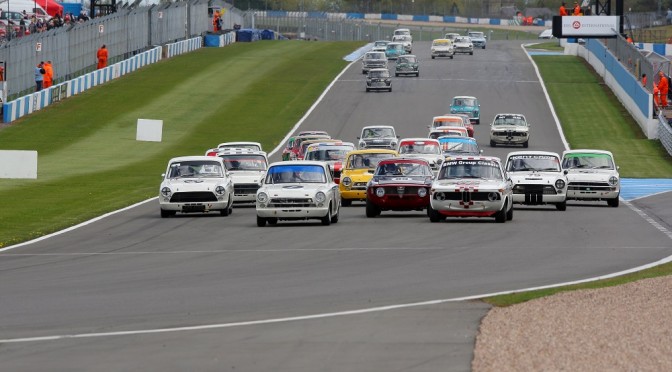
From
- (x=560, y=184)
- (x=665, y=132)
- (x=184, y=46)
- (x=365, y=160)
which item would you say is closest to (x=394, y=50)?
Answer: (x=184, y=46)

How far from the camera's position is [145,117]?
2635 inches

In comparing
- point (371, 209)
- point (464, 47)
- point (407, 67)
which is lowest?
point (371, 209)

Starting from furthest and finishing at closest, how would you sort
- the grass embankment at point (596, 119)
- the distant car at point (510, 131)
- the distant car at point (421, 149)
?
1. the distant car at point (510, 131)
2. the grass embankment at point (596, 119)
3. the distant car at point (421, 149)

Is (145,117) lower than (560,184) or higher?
lower

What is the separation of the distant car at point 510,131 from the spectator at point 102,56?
26.0 m

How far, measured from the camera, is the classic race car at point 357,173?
3522 cm

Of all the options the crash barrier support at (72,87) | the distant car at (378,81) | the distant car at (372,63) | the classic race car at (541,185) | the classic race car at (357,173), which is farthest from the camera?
the distant car at (372,63)

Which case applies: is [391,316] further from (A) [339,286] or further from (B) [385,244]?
(B) [385,244]

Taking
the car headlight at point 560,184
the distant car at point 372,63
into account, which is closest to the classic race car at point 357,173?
the car headlight at point 560,184

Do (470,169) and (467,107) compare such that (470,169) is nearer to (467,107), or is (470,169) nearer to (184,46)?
(467,107)

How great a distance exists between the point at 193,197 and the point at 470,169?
20.6 ft

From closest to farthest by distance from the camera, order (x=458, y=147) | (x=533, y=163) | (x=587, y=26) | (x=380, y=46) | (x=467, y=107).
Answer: (x=533, y=163) → (x=458, y=147) → (x=467, y=107) → (x=587, y=26) → (x=380, y=46)

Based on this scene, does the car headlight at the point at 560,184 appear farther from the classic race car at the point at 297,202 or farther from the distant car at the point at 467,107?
the distant car at the point at 467,107

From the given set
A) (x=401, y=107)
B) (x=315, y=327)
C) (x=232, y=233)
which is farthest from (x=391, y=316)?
(x=401, y=107)
